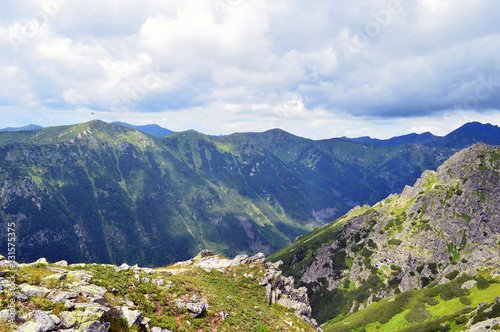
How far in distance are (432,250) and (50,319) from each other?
192 m

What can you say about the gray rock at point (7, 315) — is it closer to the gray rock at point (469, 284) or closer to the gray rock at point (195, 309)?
the gray rock at point (195, 309)

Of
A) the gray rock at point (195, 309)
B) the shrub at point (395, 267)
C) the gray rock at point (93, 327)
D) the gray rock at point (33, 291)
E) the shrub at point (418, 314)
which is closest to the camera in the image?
the gray rock at point (93, 327)

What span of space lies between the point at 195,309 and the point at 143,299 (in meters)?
7.15

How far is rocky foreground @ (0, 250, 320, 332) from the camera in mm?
18984

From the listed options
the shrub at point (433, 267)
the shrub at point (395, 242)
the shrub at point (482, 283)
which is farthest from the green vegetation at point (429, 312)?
the shrub at point (395, 242)

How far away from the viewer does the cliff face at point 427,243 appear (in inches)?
5295

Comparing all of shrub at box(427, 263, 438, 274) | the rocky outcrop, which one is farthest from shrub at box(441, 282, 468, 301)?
the rocky outcrop

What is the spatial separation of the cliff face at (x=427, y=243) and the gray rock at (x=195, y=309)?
5572 inches

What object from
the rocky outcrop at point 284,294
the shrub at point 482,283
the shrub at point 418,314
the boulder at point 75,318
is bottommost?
the shrub at point 418,314

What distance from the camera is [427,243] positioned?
15250 cm

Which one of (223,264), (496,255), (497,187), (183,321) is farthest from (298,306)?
(497,187)

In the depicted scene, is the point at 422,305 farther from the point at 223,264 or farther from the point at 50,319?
the point at 50,319

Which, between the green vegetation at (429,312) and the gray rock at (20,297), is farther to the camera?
the green vegetation at (429,312)

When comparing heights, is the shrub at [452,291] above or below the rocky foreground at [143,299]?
below
